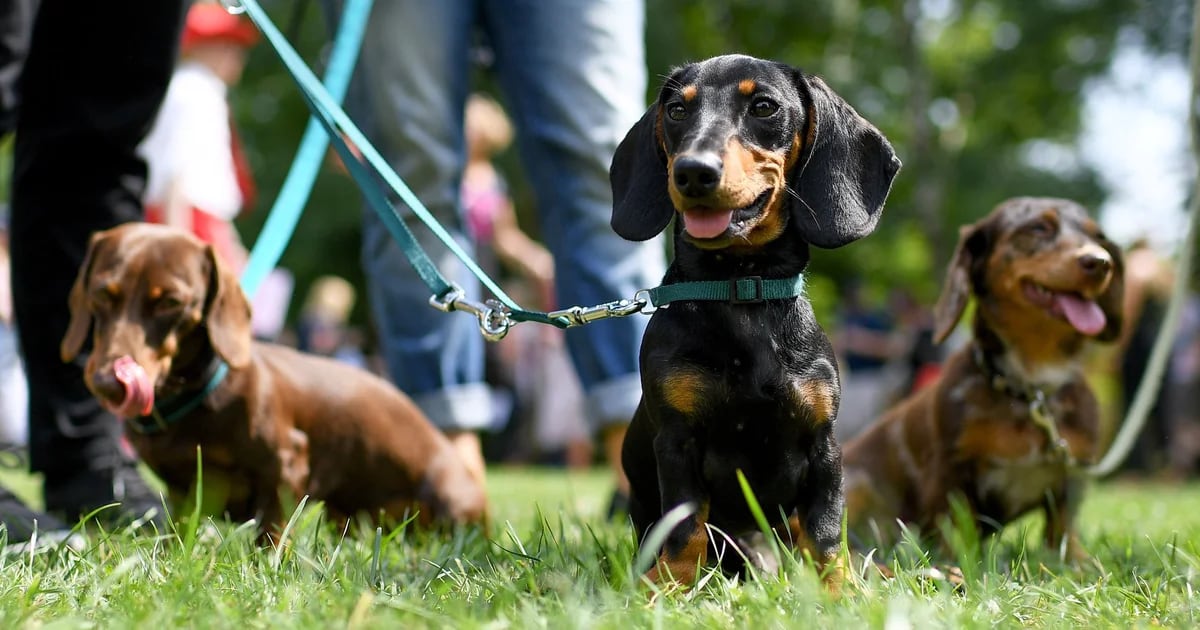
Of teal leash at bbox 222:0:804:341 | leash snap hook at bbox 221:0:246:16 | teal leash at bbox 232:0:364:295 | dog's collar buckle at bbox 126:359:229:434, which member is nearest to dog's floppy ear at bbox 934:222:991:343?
teal leash at bbox 222:0:804:341

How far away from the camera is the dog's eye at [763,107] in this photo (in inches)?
89.3

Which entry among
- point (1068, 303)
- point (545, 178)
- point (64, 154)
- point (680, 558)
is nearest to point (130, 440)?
point (64, 154)

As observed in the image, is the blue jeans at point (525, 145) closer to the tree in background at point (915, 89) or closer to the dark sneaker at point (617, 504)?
the dark sneaker at point (617, 504)

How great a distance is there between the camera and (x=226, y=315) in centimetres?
308

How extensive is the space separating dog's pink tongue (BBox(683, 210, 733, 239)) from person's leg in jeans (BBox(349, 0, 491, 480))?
1.91m

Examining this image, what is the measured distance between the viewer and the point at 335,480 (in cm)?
345

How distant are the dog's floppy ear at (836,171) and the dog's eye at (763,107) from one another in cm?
11

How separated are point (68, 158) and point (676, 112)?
2.03 metres

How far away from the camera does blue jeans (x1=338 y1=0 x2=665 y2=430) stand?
371cm

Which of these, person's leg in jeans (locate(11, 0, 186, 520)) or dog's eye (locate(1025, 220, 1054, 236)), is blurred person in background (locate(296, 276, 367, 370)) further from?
dog's eye (locate(1025, 220, 1054, 236))

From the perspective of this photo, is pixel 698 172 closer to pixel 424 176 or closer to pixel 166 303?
pixel 166 303

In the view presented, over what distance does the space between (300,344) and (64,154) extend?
11.0 m

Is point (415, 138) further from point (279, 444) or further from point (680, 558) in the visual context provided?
point (680, 558)

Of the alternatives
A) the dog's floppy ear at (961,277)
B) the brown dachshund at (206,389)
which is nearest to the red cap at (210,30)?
the brown dachshund at (206,389)
